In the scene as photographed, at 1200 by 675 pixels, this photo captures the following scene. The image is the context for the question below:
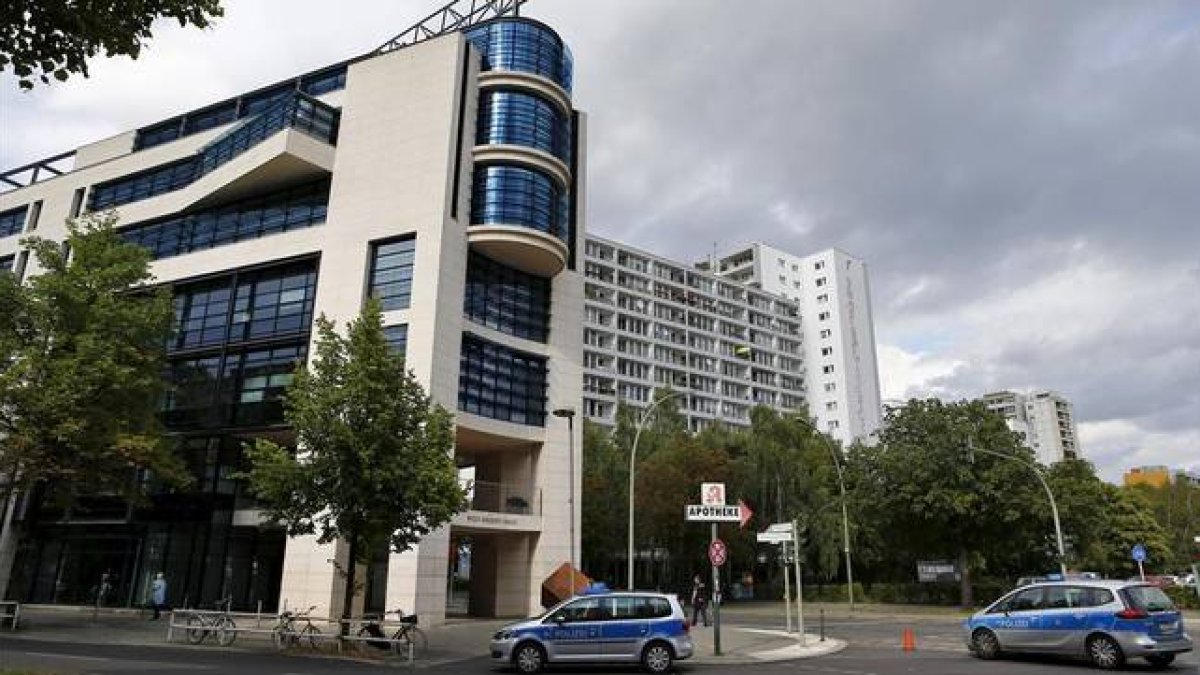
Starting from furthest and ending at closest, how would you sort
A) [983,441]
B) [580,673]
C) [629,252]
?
[629,252]
[983,441]
[580,673]

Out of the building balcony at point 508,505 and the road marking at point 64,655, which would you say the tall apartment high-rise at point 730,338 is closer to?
the building balcony at point 508,505

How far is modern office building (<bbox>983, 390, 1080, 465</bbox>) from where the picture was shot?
17225 centimetres

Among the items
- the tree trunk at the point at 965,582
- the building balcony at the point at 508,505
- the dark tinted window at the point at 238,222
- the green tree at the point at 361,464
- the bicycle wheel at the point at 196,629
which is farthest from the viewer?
the tree trunk at the point at 965,582

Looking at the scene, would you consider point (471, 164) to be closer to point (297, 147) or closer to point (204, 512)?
point (297, 147)

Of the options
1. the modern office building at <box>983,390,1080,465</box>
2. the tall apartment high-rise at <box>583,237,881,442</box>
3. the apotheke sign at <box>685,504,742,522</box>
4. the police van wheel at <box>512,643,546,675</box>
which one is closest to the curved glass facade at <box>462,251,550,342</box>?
the apotheke sign at <box>685,504,742,522</box>

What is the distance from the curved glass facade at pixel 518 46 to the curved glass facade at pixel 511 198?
4.91 metres

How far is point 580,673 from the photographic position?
613 inches

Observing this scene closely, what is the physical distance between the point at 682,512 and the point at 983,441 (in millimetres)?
15944

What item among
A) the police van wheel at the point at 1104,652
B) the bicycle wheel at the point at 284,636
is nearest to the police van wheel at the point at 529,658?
the bicycle wheel at the point at 284,636

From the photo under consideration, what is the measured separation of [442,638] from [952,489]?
2787 cm

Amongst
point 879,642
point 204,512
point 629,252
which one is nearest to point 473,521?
point 204,512

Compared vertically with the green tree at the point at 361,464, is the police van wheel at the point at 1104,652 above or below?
below

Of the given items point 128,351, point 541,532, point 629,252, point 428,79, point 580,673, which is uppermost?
point 629,252

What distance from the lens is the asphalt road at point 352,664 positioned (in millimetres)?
14453
